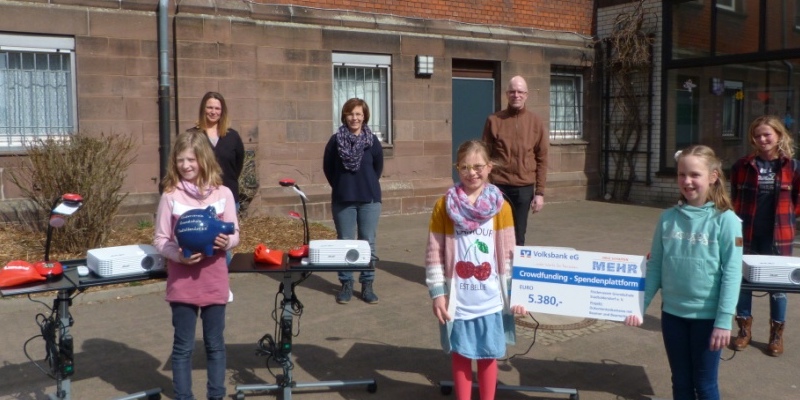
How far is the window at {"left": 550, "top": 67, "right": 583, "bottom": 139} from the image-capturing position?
14.6 metres

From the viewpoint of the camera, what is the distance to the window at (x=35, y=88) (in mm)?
9290

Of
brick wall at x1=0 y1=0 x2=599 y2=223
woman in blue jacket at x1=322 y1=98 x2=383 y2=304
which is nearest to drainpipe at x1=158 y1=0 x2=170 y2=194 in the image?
brick wall at x1=0 y1=0 x2=599 y2=223

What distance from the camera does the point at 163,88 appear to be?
990 cm

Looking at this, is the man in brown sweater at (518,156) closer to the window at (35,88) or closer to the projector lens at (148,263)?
the projector lens at (148,263)

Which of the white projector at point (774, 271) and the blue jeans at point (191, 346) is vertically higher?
the white projector at point (774, 271)

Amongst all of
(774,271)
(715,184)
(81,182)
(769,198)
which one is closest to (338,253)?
(715,184)

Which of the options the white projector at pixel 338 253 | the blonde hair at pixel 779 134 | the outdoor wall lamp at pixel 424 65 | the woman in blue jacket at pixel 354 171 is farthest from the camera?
the outdoor wall lamp at pixel 424 65

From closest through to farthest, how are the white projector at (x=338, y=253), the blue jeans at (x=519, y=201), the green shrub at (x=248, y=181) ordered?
the white projector at (x=338, y=253), the blue jeans at (x=519, y=201), the green shrub at (x=248, y=181)

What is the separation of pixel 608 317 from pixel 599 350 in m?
1.59

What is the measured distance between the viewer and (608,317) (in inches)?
157

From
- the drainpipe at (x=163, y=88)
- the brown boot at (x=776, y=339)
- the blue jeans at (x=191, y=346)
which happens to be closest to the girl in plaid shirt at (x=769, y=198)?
the brown boot at (x=776, y=339)

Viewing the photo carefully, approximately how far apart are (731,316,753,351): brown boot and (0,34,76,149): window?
25.1 ft

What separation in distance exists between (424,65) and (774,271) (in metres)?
8.65

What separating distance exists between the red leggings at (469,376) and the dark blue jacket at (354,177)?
2586 mm
